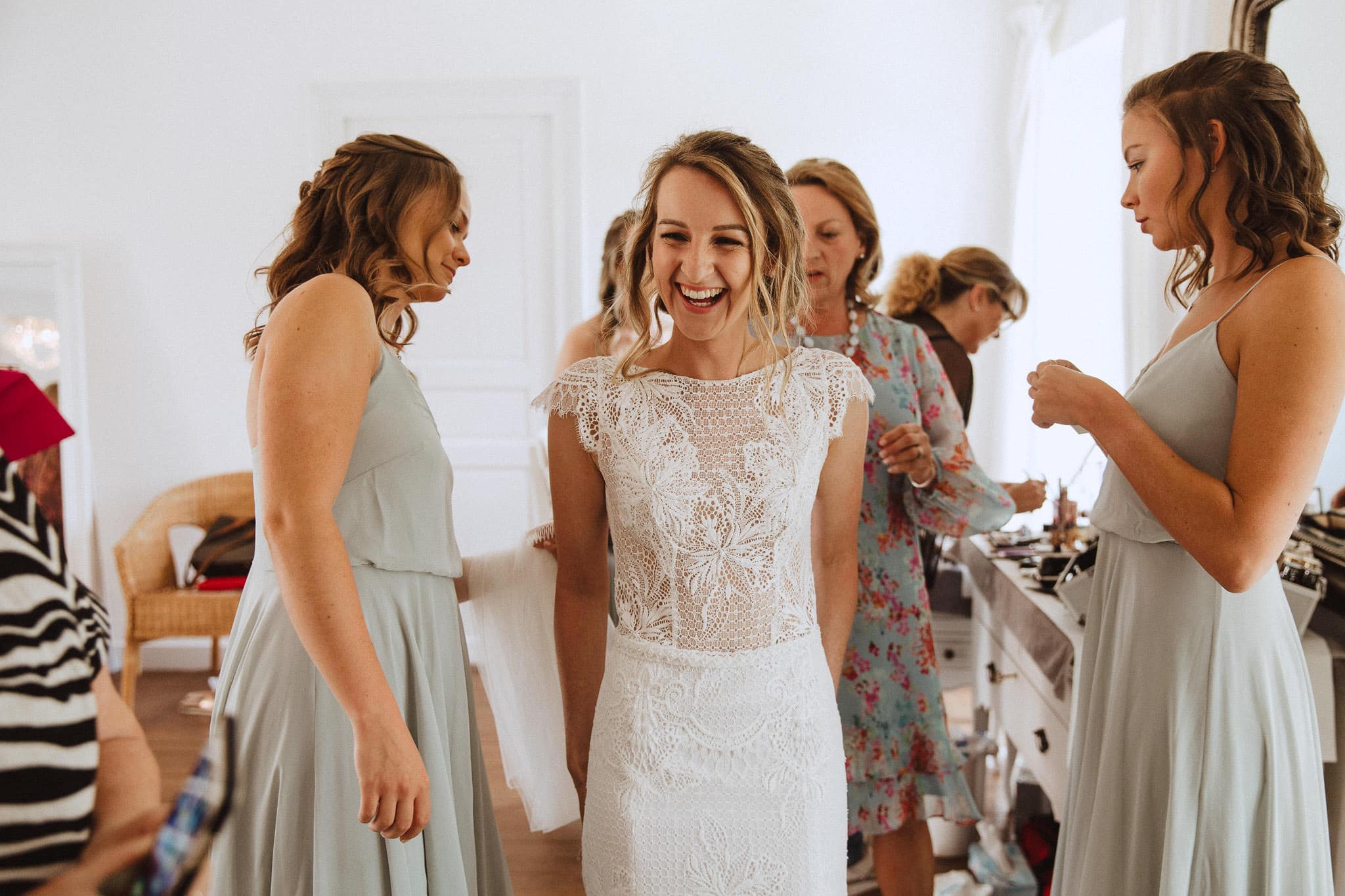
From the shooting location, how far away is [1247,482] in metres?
1.07

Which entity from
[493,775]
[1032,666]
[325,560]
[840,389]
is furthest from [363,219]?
[493,775]

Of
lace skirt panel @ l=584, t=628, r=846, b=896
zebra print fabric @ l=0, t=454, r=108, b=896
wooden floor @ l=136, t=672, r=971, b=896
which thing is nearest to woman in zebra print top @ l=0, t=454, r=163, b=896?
zebra print fabric @ l=0, t=454, r=108, b=896

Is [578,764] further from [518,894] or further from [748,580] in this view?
[518,894]

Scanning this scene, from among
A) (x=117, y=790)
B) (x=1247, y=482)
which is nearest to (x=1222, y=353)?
(x=1247, y=482)

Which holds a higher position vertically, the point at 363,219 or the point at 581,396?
the point at 363,219

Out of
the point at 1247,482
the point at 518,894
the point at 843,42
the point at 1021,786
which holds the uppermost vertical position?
the point at 843,42

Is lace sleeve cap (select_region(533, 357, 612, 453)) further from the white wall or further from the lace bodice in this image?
the white wall

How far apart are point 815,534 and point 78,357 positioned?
4.04 metres

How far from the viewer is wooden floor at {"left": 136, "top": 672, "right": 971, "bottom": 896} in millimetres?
2658

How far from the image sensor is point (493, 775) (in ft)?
10.8

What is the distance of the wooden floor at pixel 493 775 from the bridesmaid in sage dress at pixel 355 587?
3.28ft

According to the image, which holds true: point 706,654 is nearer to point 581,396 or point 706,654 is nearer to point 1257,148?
point 581,396

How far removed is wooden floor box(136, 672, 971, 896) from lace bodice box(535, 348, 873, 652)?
1.38 metres

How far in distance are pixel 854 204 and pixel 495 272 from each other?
109 inches
